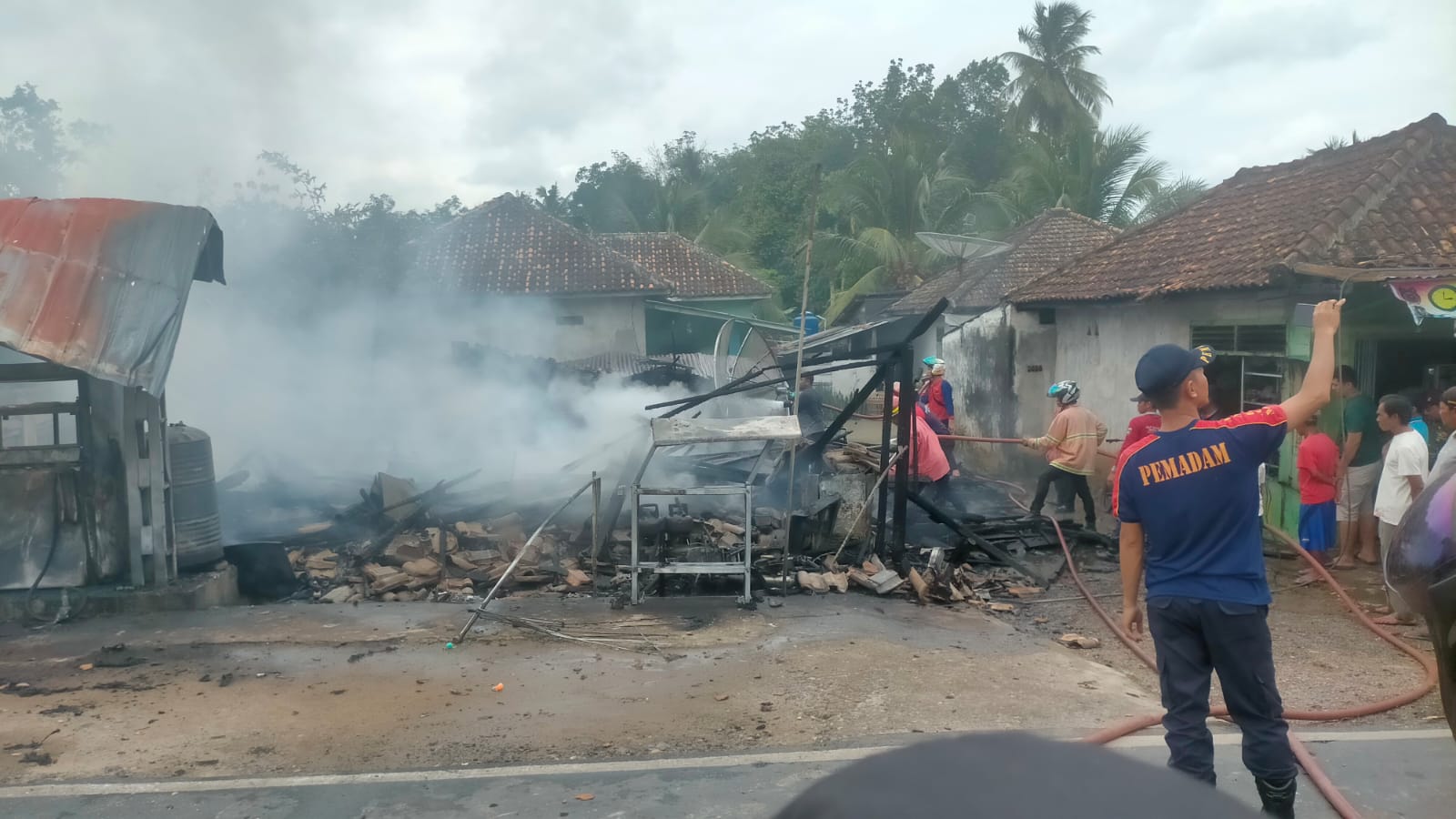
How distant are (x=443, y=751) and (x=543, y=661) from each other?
1.54 meters

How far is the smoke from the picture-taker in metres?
12.4

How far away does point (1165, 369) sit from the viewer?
361 centimetres

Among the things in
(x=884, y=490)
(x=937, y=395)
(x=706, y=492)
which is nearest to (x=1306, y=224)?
(x=937, y=395)

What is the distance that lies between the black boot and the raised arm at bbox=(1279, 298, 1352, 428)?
124 centimetres

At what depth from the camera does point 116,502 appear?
7.69 metres

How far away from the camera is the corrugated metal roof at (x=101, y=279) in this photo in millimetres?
6648

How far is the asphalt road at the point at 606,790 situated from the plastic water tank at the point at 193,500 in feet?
13.1

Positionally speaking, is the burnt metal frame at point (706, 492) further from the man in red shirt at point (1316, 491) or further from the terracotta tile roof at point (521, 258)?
the terracotta tile roof at point (521, 258)

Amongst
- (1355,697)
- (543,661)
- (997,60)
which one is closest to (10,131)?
(543,661)

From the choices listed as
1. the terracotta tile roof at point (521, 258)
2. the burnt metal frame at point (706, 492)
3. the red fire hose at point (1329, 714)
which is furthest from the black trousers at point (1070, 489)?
the terracotta tile roof at point (521, 258)

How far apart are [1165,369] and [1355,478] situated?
250 inches

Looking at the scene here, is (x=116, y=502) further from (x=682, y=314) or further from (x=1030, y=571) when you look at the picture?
(x=682, y=314)

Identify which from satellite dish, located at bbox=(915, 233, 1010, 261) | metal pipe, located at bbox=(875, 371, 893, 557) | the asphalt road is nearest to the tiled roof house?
metal pipe, located at bbox=(875, 371, 893, 557)

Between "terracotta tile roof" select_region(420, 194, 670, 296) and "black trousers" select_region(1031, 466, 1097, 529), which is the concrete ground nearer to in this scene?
"black trousers" select_region(1031, 466, 1097, 529)
